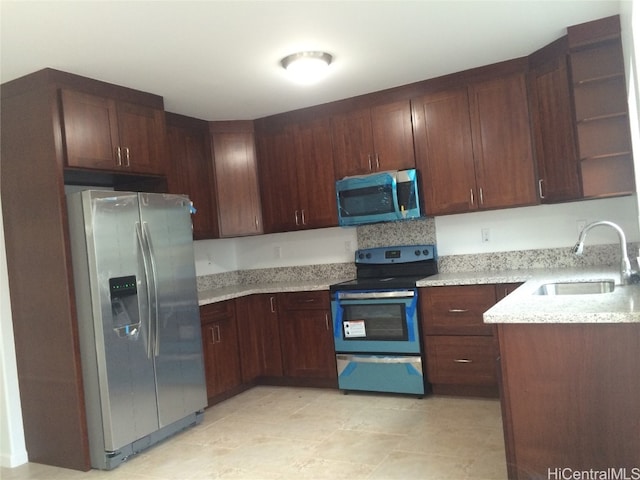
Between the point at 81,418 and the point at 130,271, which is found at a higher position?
the point at 130,271

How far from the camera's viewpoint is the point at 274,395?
13.7 feet

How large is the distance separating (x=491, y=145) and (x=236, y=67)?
190cm

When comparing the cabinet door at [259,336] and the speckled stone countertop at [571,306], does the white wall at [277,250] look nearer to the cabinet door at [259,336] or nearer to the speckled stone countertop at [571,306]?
the cabinet door at [259,336]

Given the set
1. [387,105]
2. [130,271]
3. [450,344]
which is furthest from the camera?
[387,105]

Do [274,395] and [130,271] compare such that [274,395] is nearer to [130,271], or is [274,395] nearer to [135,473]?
[135,473]

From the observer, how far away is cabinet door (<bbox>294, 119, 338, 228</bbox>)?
14.0 ft

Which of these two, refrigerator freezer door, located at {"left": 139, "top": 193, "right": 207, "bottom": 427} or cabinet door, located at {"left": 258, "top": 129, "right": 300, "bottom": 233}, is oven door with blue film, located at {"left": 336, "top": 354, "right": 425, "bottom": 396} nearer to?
refrigerator freezer door, located at {"left": 139, "top": 193, "right": 207, "bottom": 427}

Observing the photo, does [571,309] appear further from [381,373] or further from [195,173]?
[195,173]

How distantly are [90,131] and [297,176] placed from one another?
1792 millimetres

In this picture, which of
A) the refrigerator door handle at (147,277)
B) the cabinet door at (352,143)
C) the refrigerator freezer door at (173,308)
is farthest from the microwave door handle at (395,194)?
the refrigerator door handle at (147,277)

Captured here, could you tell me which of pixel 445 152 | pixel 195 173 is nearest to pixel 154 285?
pixel 195 173

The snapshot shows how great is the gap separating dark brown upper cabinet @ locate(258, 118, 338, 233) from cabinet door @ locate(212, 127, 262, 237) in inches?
3.5

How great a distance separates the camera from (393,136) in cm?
400

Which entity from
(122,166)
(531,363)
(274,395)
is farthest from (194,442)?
(531,363)
